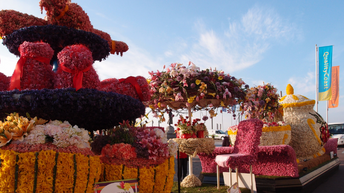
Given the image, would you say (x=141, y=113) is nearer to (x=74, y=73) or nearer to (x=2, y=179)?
(x=74, y=73)

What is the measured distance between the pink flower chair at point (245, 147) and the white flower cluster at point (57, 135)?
241 cm

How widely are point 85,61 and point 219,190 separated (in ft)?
12.7

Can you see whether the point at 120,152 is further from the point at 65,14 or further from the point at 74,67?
the point at 65,14

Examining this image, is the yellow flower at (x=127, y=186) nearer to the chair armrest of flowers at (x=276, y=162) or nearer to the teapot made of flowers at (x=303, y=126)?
the chair armrest of flowers at (x=276, y=162)

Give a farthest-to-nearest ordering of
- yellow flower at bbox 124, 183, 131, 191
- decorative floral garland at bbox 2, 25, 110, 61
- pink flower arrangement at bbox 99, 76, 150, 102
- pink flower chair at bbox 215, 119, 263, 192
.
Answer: pink flower chair at bbox 215, 119, 263, 192, pink flower arrangement at bbox 99, 76, 150, 102, decorative floral garland at bbox 2, 25, 110, 61, yellow flower at bbox 124, 183, 131, 191

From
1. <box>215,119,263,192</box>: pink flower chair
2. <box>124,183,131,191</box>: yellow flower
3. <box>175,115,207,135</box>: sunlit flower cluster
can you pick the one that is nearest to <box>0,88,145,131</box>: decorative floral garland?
<box>124,183,131,191</box>: yellow flower

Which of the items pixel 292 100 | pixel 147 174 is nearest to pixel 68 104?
pixel 147 174

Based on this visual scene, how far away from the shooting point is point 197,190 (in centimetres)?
495

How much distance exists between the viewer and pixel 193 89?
4387 millimetres

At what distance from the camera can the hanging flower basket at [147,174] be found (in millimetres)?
2133

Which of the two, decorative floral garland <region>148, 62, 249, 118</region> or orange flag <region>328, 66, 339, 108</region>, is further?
orange flag <region>328, 66, 339, 108</region>

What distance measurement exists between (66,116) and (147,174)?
878 millimetres

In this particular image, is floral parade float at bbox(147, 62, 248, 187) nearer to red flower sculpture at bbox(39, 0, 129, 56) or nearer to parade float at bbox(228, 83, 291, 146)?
parade float at bbox(228, 83, 291, 146)

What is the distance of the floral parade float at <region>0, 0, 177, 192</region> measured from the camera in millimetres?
1654
